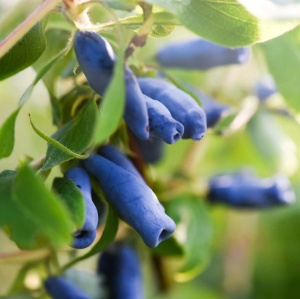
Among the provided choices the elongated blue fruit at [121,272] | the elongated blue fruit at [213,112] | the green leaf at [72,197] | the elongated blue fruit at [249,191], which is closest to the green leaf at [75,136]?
the green leaf at [72,197]

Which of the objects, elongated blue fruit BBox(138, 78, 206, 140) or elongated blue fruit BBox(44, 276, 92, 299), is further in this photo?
elongated blue fruit BBox(44, 276, 92, 299)

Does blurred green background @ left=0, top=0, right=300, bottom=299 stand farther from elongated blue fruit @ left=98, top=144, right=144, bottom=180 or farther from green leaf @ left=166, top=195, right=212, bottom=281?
elongated blue fruit @ left=98, top=144, right=144, bottom=180

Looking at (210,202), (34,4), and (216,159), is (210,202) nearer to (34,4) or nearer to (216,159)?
(216,159)

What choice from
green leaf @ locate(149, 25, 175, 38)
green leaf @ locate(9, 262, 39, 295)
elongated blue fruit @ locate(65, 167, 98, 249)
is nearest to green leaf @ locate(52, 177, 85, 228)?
elongated blue fruit @ locate(65, 167, 98, 249)

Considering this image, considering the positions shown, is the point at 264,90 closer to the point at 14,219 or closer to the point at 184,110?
the point at 184,110

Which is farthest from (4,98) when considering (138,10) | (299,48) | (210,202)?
(138,10)

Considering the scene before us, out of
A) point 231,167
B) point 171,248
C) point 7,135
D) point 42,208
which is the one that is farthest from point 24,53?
point 231,167

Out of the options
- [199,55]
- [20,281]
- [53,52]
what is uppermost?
[53,52]

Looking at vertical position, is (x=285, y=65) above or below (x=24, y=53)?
below
